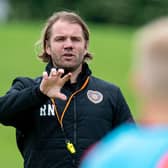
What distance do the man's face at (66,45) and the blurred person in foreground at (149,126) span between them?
11.0 ft

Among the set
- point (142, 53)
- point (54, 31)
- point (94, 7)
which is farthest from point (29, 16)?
point (142, 53)

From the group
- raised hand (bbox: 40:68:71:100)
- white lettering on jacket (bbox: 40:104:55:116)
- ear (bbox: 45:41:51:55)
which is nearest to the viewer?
raised hand (bbox: 40:68:71:100)

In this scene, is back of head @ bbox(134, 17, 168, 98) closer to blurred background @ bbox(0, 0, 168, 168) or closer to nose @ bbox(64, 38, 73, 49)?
nose @ bbox(64, 38, 73, 49)

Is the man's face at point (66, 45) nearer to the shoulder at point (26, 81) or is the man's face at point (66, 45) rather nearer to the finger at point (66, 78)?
the shoulder at point (26, 81)

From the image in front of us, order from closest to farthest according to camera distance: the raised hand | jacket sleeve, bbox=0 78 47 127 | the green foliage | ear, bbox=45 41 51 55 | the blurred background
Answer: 1. the raised hand
2. jacket sleeve, bbox=0 78 47 127
3. ear, bbox=45 41 51 55
4. the blurred background
5. the green foliage

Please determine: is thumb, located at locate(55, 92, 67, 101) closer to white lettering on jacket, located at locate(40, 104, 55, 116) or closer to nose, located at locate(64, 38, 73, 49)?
white lettering on jacket, located at locate(40, 104, 55, 116)

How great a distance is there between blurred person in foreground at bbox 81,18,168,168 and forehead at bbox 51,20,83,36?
3480mm

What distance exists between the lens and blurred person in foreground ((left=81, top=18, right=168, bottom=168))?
9.88ft

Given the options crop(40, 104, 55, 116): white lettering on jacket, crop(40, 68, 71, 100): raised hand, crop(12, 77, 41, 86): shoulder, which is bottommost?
crop(40, 104, 55, 116): white lettering on jacket

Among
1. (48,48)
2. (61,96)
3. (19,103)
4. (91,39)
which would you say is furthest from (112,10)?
(61,96)

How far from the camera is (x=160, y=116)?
3.01 meters

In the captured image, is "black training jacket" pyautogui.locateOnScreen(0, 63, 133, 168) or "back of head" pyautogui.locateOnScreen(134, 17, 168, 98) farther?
"black training jacket" pyautogui.locateOnScreen(0, 63, 133, 168)

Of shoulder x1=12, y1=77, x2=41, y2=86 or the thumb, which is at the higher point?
the thumb

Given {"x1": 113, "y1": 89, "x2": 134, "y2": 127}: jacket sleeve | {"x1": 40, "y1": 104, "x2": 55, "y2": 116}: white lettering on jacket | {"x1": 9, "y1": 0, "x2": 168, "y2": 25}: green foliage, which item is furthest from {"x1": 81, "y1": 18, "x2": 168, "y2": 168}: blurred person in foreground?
{"x1": 9, "y1": 0, "x2": 168, "y2": 25}: green foliage
